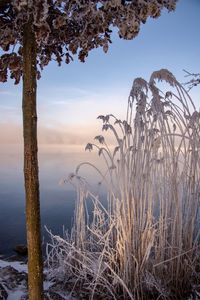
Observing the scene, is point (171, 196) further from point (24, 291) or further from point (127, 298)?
point (24, 291)

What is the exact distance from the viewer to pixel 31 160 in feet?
5.00

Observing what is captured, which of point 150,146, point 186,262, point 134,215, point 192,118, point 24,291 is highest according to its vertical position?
point 192,118

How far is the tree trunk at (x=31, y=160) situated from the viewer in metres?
1.52

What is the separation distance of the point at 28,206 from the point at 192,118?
5.03 ft

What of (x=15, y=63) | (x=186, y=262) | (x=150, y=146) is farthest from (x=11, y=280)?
(x=15, y=63)

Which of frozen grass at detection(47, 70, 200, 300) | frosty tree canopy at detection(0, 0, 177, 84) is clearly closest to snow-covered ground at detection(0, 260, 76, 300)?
frozen grass at detection(47, 70, 200, 300)

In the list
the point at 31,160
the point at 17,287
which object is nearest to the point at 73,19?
the point at 31,160

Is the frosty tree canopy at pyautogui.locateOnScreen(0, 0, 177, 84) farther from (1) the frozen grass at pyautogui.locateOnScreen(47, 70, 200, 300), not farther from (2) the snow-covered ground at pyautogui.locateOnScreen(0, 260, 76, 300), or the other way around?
(2) the snow-covered ground at pyautogui.locateOnScreen(0, 260, 76, 300)

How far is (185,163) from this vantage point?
Answer: 213 cm

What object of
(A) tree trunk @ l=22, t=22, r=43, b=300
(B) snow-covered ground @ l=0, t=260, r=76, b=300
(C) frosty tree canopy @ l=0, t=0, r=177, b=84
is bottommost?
(B) snow-covered ground @ l=0, t=260, r=76, b=300

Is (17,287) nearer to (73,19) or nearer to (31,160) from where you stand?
(31,160)

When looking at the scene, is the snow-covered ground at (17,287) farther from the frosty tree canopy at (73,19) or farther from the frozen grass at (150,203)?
the frosty tree canopy at (73,19)

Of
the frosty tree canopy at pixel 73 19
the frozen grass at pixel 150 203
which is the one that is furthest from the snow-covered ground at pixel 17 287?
the frosty tree canopy at pixel 73 19

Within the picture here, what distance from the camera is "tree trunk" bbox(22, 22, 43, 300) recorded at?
1.52m
